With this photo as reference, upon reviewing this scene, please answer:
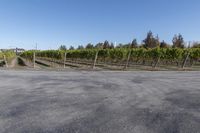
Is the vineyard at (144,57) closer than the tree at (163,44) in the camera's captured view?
Yes

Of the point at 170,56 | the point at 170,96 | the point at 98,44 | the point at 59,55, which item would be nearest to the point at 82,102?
the point at 170,96

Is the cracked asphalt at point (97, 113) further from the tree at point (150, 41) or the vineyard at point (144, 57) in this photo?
the tree at point (150, 41)

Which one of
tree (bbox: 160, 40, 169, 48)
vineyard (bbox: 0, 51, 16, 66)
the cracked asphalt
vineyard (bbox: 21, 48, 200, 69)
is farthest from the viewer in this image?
tree (bbox: 160, 40, 169, 48)

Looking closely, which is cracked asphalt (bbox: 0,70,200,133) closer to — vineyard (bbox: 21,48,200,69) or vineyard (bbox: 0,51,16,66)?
vineyard (bbox: 0,51,16,66)

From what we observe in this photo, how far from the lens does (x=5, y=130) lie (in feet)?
13.1

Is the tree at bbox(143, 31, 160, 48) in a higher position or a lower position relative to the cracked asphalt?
higher

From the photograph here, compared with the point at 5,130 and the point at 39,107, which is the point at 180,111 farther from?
the point at 5,130

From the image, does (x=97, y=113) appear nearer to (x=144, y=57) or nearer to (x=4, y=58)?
(x=4, y=58)

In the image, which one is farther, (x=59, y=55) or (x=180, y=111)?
(x=59, y=55)

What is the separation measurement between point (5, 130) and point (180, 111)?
3.59 m

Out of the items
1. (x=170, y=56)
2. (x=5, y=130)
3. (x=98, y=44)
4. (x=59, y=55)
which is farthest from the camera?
(x=98, y=44)

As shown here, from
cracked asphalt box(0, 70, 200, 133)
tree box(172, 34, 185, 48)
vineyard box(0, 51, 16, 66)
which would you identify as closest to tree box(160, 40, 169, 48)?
tree box(172, 34, 185, 48)

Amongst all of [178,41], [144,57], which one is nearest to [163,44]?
[178,41]

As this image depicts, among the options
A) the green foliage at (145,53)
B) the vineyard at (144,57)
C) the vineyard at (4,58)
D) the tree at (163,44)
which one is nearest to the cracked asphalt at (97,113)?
the vineyard at (4,58)
